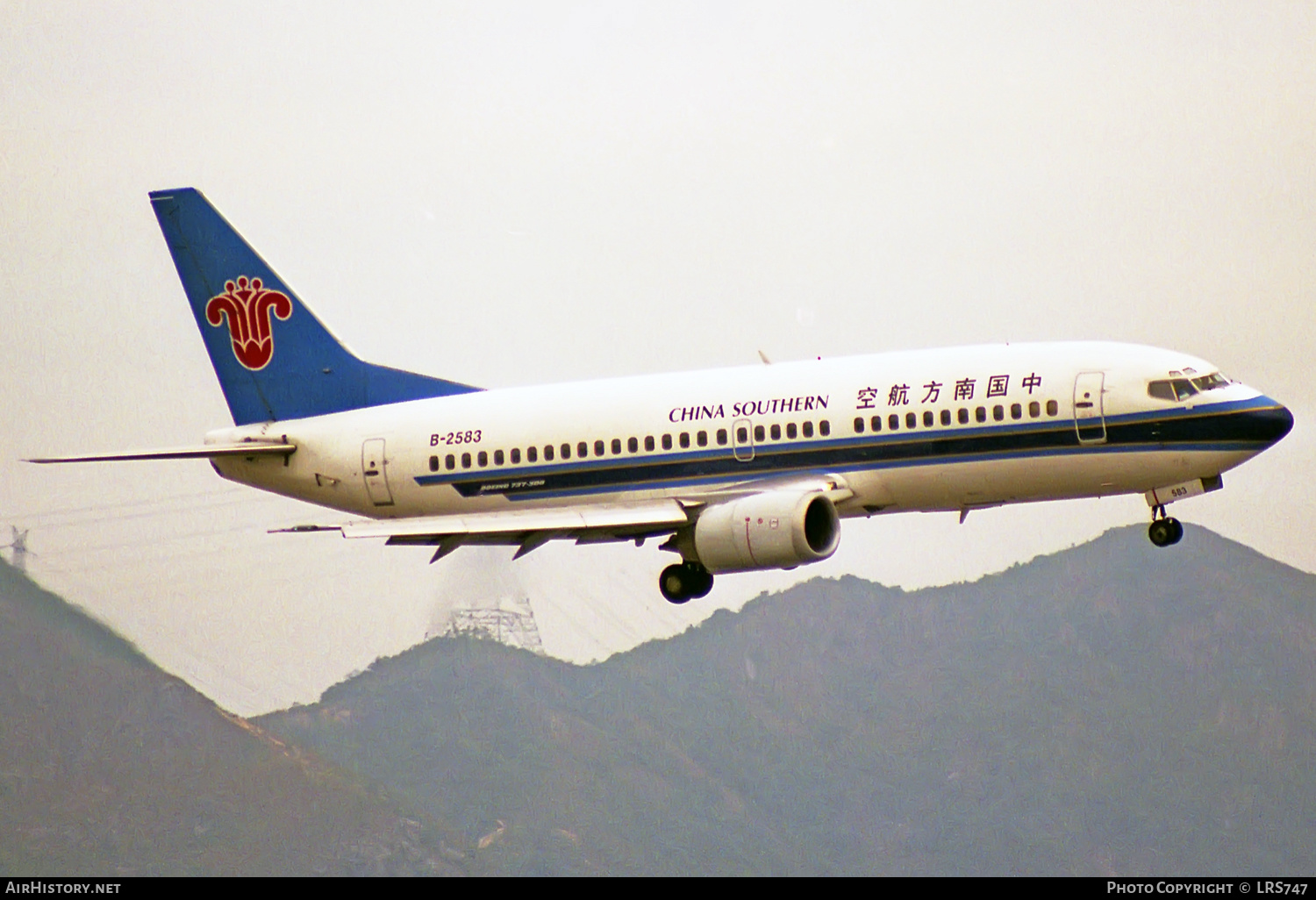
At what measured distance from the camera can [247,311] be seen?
189 feet

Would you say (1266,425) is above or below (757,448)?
below

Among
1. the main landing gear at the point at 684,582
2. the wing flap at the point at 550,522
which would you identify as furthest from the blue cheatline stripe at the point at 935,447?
the main landing gear at the point at 684,582

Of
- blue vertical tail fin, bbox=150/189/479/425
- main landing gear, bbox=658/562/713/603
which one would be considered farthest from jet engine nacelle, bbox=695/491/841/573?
blue vertical tail fin, bbox=150/189/479/425

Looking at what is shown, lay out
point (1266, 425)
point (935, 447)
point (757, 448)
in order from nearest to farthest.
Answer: point (1266, 425)
point (935, 447)
point (757, 448)

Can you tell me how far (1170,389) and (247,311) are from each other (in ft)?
93.5

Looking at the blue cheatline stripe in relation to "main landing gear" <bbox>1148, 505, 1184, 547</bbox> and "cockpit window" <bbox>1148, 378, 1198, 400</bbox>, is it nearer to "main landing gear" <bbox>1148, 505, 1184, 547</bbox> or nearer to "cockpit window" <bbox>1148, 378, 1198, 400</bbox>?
"cockpit window" <bbox>1148, 378, 1198, 400</bbox>

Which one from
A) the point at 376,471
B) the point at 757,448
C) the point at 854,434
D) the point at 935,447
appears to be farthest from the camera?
the point at 376,471

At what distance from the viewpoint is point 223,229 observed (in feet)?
189

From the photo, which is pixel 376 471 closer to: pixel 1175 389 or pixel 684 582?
pixel 684 582

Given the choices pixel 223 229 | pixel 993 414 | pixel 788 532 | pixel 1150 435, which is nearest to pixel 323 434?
pixel 223 229

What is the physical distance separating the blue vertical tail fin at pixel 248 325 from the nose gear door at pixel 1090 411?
2183cm

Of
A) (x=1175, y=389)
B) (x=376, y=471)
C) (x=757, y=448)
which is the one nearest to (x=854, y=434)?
(x=757, y=448)

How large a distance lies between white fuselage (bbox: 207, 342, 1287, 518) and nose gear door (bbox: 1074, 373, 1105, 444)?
0.04 meters

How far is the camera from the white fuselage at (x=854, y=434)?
44.1 m
